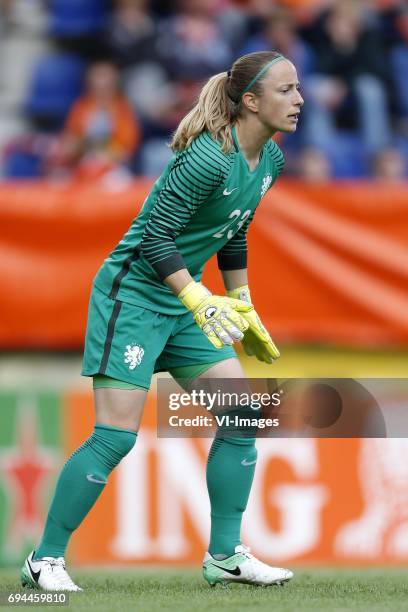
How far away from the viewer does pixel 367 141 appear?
329 inches

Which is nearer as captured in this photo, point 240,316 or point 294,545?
point 240,316

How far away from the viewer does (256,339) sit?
429cm

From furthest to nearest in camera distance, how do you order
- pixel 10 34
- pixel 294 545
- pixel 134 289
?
pixel 10 34
pixel 294 545
pixel 134 289

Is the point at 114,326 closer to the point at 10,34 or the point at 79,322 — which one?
the point at 79,322

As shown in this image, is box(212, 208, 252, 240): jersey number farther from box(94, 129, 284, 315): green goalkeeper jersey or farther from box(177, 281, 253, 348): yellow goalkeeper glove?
box(177, 281, 253, 348): yellow goalkeeper glove

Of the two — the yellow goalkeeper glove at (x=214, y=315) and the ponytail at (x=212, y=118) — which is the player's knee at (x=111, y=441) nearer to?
the yellow goalkeeper glove at (x=214, y=315)

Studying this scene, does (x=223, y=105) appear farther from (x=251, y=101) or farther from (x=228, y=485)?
(x=228, y=485)

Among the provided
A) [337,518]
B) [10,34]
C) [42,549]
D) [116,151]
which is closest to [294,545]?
[337,518]

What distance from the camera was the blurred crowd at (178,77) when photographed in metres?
7.96

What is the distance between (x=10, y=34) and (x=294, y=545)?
5.04m

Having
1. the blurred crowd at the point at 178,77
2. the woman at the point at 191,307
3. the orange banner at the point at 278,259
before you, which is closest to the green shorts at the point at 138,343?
the woman at the point at 191,307

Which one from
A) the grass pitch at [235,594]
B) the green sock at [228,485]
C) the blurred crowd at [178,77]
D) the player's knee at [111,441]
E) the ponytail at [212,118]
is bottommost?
the grass pitch at [235,594]

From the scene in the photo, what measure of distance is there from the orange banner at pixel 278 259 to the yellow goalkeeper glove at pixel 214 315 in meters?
2.60

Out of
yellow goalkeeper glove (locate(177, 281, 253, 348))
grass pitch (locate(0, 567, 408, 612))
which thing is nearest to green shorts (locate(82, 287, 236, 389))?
yellow goalkeeper glove (locate(177, 281, 253, 348))
